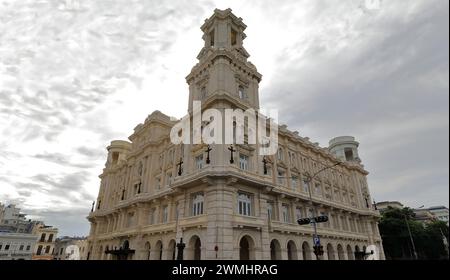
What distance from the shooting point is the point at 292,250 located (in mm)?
29031

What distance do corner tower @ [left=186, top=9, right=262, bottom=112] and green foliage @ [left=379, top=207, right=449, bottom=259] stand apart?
155 feet

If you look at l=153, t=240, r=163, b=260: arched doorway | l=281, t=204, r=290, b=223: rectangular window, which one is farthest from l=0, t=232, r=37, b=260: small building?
l=281, t=204, r=290, b=223: rectangular window

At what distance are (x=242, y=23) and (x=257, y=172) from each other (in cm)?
2171

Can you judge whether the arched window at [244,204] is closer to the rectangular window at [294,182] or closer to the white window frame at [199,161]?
the white window frame at [199,161]

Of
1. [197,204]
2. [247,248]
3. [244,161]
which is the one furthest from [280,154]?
A: [197,204]

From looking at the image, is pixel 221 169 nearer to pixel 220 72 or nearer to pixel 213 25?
pixel 220 72

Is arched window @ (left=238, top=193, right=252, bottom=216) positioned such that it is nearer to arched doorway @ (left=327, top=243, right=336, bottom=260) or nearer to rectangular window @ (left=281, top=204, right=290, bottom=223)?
rectangular window @ (left=281, top=204, right=290, bottom=223)

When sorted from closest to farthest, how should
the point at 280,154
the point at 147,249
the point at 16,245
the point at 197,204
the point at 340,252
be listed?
the point at 197,204 → the point at 147,249 → the point at 280,154 → the point at 340,252 → the point at 16,245

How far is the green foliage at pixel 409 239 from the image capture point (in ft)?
174

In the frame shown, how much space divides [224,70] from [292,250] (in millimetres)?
22554

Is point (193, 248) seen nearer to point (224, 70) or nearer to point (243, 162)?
point (243, 162)

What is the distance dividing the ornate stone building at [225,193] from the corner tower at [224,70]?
13 centimetres

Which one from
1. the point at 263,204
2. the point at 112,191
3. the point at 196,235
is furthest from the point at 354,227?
the point at 112,191

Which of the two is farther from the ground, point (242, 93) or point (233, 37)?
point (233, 37)
